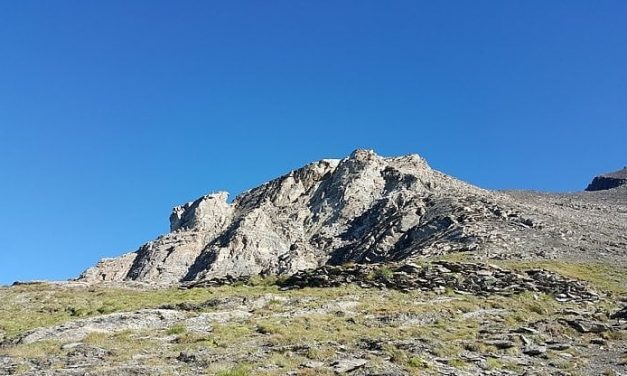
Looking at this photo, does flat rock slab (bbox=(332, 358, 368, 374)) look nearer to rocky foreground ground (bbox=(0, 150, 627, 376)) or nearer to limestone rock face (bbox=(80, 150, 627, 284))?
rocky foreground ground (bbox=(0, 150, 627, 376))

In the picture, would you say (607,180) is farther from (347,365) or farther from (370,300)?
(347,365)

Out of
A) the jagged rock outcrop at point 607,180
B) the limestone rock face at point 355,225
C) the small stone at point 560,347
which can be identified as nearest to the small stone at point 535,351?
the small stone at point 560,347

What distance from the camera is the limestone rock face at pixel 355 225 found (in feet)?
162

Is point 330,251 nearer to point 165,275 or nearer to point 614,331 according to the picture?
point 165,275

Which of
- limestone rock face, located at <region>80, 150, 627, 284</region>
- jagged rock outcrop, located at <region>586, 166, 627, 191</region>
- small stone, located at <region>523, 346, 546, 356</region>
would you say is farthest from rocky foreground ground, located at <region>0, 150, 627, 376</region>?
jagged rock outcrop, located at <region>586, 166, 627, 191</region>

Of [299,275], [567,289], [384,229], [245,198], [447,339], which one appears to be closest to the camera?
[447,339]

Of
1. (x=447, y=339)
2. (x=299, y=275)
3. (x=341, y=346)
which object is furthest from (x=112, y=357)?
(x=299, y=275)

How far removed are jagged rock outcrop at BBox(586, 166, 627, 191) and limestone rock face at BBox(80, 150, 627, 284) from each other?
6189cm

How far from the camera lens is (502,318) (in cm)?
2706

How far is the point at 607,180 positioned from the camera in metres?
140

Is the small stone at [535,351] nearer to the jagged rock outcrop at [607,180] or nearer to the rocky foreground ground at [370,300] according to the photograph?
the rocky foreground ground at [370,300]

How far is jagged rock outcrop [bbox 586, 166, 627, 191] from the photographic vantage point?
135 meters

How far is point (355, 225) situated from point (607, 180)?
330 ft

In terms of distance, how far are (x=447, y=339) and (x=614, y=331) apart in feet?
24.2
